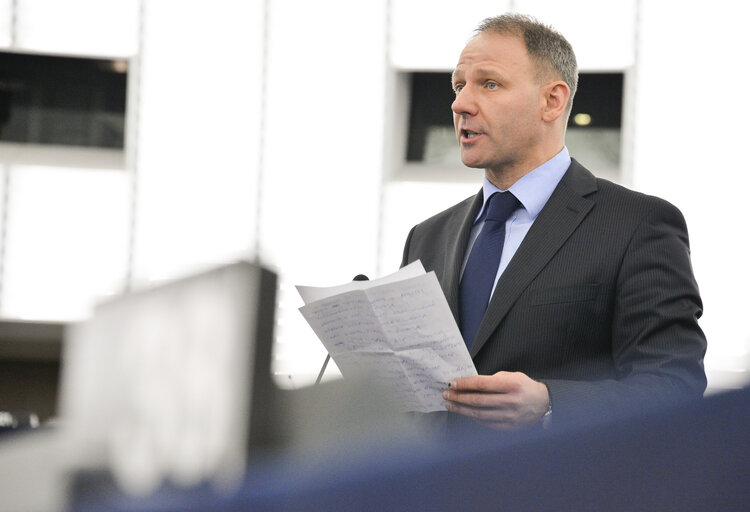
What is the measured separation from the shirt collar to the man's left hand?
610 millimetres

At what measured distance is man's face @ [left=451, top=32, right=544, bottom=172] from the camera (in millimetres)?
2326

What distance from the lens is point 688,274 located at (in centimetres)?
203

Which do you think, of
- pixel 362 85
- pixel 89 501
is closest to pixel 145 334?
pixel 89 501

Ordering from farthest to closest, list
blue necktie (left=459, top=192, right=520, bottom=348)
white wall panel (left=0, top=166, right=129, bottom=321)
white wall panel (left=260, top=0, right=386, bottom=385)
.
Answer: white wall panel (left=0, top=166, right=129, bottom=321), white wall panel (left=260, top=0, right=386, bottom=385), blue necktie (left=459, top=192, right=520, bottom=348)

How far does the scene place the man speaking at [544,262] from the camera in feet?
6.04

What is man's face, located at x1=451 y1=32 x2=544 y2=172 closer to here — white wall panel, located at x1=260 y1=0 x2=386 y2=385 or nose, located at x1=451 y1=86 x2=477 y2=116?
nose, located at x1=451 y1=86 x2=477 y2=116

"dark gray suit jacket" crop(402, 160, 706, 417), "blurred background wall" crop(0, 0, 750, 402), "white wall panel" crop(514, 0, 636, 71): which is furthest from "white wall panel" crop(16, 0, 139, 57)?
"dark gray suit jacket" crop(402, 160, 706, 417)

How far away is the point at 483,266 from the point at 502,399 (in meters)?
0.52

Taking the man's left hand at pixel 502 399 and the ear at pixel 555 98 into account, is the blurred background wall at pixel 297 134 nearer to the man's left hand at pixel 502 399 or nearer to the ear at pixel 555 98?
the ear at pixel 555 98

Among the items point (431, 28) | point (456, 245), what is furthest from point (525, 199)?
point (431, 28)

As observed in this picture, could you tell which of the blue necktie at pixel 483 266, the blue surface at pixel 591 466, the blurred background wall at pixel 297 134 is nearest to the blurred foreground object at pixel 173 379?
the blue surface at pixel 591 466

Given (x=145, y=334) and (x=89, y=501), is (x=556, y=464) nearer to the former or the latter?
(x=89, y=501)

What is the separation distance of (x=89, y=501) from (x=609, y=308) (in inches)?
67.1

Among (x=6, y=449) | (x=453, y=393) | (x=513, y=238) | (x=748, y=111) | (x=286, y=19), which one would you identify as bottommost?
(x=453, y=393)
